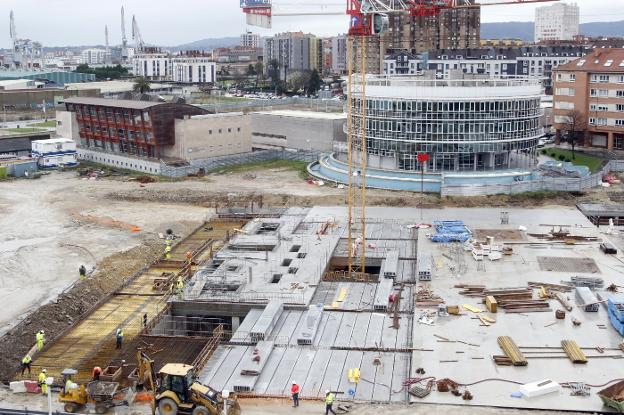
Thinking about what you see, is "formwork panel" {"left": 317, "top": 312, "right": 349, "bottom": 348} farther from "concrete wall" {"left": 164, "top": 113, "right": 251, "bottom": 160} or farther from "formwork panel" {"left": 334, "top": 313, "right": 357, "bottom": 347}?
"concrete wall" {"left": 164, "top": 113, "right": 251, "bottom": 160}

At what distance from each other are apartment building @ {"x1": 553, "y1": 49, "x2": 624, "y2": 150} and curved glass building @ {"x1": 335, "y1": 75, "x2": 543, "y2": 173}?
9.04 m

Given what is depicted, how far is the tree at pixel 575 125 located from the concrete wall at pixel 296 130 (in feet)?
57.8

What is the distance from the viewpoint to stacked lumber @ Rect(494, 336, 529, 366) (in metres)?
21.6

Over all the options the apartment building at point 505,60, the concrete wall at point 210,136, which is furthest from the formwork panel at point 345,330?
the apartment building at point 505,60

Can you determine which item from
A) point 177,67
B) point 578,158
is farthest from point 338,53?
point 578,158

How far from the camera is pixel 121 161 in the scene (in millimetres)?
60531

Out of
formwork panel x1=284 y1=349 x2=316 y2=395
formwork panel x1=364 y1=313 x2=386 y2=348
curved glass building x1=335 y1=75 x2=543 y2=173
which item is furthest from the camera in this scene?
curved glass building x1=335 y1=75 x2=543 y2=173

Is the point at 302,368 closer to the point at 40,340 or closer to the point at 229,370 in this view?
the point at 229,370

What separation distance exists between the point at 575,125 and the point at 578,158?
3.89 meters

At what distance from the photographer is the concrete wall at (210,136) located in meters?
59.1

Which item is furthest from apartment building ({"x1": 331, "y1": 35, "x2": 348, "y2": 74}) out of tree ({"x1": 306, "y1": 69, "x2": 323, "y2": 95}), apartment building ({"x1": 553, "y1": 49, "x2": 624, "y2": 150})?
apartment building ({"x1": 553, "y1": 49, "x2": 624, "y2": 150})

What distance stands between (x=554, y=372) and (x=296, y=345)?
24.6 feet

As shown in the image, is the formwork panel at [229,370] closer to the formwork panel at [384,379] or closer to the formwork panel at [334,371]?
the formwork panel at [334,371]

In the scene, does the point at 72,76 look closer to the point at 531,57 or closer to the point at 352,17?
the point at 531,57
